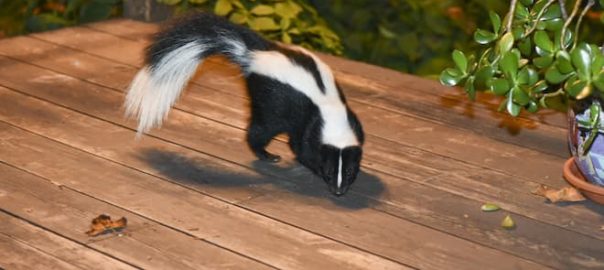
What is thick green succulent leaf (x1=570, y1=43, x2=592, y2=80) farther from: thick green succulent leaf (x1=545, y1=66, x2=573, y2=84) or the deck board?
the deck board

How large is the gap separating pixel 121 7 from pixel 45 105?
164cm

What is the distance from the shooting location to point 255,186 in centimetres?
337

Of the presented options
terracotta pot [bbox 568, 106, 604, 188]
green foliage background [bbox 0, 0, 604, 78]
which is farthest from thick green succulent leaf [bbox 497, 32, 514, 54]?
green foliage background [bbox 0, 0, 604, 78]

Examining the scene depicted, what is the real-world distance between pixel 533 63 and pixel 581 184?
2.46ft

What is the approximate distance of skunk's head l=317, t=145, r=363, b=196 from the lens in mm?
3268

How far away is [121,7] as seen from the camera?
5.56 m

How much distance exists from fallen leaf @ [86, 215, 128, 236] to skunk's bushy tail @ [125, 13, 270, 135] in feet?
1.64

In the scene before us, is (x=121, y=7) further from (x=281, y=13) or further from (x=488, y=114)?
(x=488, y=114)

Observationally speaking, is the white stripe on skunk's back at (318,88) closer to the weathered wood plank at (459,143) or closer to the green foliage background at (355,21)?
the weathered wood plank at (459,143)

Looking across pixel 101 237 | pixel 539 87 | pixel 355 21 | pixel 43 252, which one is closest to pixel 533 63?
pixel 539 87

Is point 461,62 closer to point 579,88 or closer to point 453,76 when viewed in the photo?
point 453,76

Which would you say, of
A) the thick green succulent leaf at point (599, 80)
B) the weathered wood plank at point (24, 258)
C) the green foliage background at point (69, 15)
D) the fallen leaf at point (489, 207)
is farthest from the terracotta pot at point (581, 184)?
the green foliage background at point (69, 15)

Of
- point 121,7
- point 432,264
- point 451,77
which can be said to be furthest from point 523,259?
point 121,7

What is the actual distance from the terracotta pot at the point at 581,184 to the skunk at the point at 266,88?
2.03 ft
